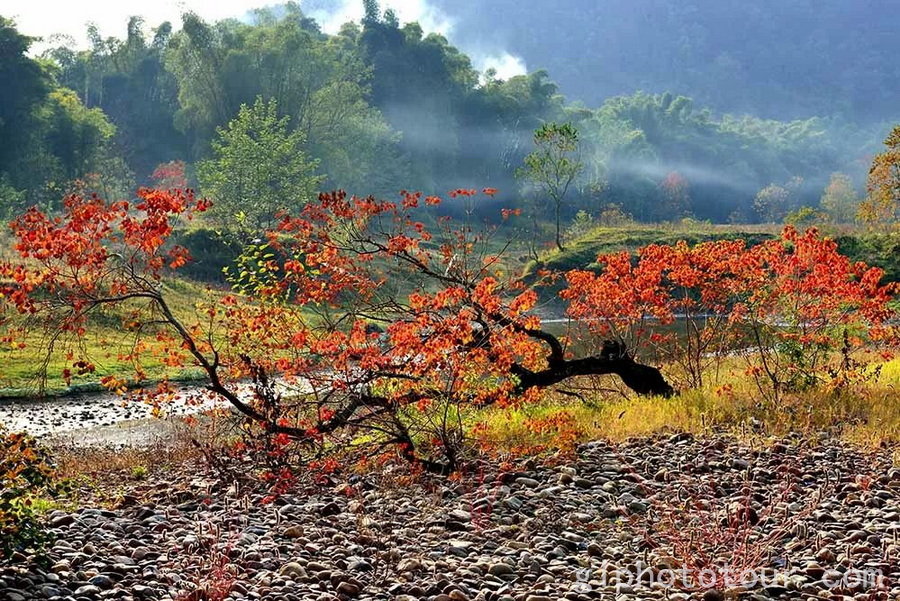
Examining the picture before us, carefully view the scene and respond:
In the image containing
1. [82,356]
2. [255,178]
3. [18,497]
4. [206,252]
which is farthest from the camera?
[255,178]

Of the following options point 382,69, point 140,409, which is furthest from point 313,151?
point 140,409

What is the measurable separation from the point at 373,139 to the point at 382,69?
66.7 feet

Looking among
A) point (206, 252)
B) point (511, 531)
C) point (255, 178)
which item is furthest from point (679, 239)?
point (511, 531)

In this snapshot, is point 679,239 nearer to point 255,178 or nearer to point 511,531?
point 255,178

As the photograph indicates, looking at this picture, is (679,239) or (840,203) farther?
(840,203)

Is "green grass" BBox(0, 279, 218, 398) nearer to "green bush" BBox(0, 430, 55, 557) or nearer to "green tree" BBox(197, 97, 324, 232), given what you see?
"green bush" BBox(0, 430, 55, 557)

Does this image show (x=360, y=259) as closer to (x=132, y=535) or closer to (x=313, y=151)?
(x=132, y=535)

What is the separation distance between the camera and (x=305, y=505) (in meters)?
8.53

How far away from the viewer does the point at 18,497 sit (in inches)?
256

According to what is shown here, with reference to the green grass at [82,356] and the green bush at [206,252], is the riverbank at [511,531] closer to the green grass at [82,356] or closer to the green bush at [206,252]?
the green grass at [82,356]

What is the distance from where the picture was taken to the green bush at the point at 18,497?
5.86 m

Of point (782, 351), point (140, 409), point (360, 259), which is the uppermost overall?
point (360, 259)

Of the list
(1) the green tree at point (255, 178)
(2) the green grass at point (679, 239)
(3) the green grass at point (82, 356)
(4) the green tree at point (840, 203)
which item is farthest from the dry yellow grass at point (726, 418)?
(4) the green tree at point (840, 203)

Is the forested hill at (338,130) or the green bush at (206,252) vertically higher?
the forested hill at (338,130)
